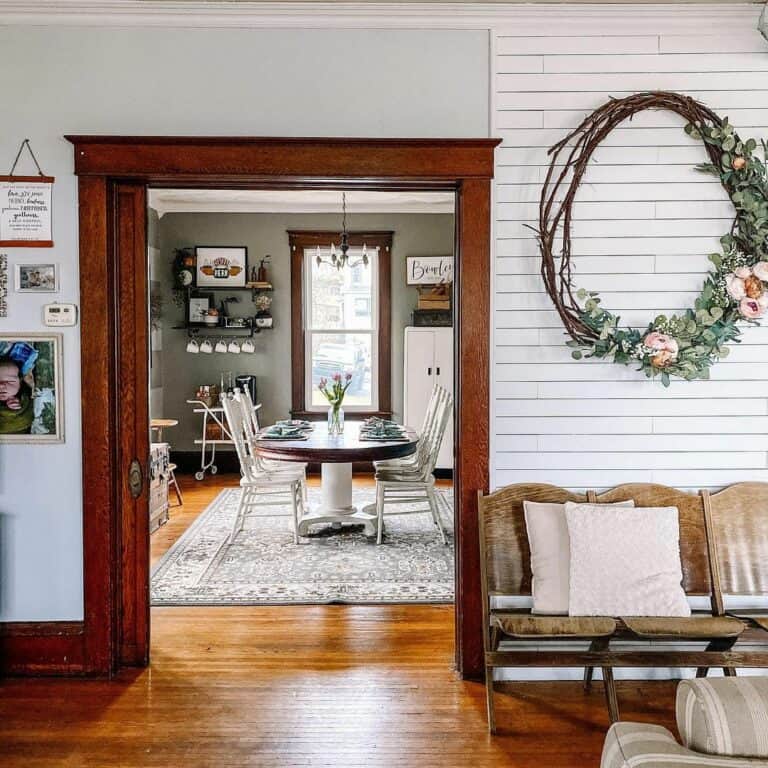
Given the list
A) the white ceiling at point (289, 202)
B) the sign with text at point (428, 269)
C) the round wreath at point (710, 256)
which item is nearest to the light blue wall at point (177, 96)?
the round wreath at point (710, 256)

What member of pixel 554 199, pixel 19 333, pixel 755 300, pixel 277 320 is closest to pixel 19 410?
pixel 19 333

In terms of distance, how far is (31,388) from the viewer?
3.01 metres

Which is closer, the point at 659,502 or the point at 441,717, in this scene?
the point at 441,717

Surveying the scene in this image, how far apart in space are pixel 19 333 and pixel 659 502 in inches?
108

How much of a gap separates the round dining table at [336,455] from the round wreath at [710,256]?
6.22 feet

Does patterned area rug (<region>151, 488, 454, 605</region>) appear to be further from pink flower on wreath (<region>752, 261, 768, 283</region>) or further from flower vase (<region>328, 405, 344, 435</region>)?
pink flower on wreath (<region>752, 261, 768, 283</region>)

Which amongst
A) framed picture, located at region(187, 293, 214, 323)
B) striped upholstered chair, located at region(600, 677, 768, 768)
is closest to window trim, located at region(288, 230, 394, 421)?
framed picture, located at region(187, 293, 214, 323)

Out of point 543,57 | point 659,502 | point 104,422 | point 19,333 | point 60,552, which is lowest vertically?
point 60,552

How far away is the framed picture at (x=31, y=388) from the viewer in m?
3.00

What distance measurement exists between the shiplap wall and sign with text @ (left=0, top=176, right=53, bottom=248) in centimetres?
188

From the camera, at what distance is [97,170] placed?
2.95 m

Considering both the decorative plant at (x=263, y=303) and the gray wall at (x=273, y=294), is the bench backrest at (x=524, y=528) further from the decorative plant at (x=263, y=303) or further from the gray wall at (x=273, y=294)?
the decorative plant at (x=263, y=303)

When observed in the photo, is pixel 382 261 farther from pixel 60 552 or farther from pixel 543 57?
pixel 60 552

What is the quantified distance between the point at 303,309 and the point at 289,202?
3.69 feet
